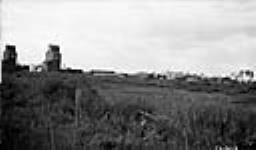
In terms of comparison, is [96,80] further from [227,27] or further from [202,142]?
[227,27]

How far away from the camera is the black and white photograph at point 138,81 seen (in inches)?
212

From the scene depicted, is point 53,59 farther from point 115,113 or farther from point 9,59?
point 115,113

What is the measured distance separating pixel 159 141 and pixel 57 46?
1.71 meters

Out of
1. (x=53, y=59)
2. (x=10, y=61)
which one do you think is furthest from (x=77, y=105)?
(x=10, y=61)

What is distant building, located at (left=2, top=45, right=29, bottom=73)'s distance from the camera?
536 cm

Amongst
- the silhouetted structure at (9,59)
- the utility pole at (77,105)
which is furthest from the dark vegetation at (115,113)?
the silhouetted structure at (9,59)

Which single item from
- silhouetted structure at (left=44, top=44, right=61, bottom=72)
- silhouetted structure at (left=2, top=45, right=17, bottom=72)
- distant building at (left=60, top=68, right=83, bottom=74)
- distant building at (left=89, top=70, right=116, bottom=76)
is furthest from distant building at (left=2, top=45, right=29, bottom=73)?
distant building at (left=89, top=70, right=116, bottom=76)

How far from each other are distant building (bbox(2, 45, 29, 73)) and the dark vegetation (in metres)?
0.09

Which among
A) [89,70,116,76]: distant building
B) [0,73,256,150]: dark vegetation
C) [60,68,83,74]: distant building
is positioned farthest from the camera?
[89,70,116,76]: distant building

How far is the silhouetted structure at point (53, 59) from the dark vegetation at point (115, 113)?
17 centimetres

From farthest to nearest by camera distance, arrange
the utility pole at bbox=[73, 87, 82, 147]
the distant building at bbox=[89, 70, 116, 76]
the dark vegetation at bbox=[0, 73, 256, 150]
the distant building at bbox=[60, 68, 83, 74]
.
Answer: the distant building at bbox=[89, 70, 116, 76]
the distant building at bbox=[60, 68, 83, 74]
the utility pole at bbox=[73, 87, 82, 147]
the dark vegetation at bbox=[0, 73, 256, 150]

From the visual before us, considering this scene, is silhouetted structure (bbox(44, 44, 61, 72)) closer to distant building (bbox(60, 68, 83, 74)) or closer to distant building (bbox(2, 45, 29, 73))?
distant building (bbox(60, 68, 83, 74))

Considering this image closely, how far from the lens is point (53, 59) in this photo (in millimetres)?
5719

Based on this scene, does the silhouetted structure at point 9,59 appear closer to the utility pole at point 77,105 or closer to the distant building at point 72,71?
the distant building at point 72,71
